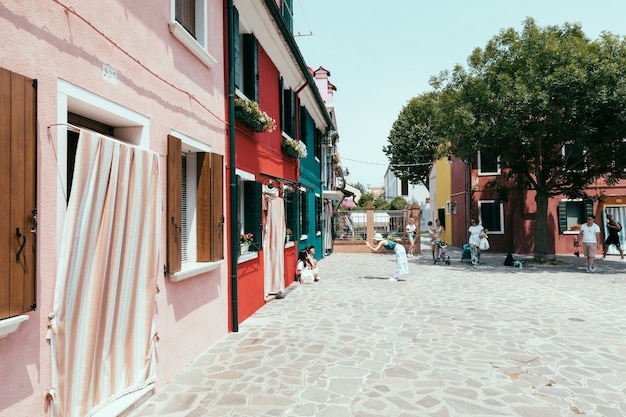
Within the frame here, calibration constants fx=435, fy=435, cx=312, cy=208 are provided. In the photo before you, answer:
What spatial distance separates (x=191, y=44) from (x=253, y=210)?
12.1ft

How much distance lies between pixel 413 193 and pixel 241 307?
1561 inches

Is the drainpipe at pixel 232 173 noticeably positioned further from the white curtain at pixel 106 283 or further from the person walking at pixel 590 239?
the person walking at pixel 590 239

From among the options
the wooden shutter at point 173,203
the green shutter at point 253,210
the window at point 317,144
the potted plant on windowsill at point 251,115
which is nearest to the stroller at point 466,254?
the window at point 317,144

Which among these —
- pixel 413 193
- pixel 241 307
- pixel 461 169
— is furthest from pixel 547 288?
pixel 413 193

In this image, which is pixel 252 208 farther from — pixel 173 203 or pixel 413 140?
pixel 413 140

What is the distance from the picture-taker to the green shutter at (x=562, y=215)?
21.7 meters

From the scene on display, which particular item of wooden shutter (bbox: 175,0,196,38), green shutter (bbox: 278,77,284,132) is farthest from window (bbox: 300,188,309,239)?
wooden shutter (bbox: 175,0,196,38)

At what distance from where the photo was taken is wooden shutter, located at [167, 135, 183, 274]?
483 centimetres

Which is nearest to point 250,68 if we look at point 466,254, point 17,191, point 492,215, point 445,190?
point 17,191

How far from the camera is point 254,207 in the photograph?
8484mm

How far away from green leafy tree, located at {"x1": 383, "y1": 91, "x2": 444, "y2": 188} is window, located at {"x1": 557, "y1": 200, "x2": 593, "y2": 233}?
1560 cm

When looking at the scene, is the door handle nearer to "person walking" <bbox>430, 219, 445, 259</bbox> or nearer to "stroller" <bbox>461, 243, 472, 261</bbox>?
"person walking" <bbox>430, 219, 445, 259</bbox>

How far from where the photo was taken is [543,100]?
46.9 ft

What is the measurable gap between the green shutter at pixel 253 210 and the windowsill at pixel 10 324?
5.74 metres
